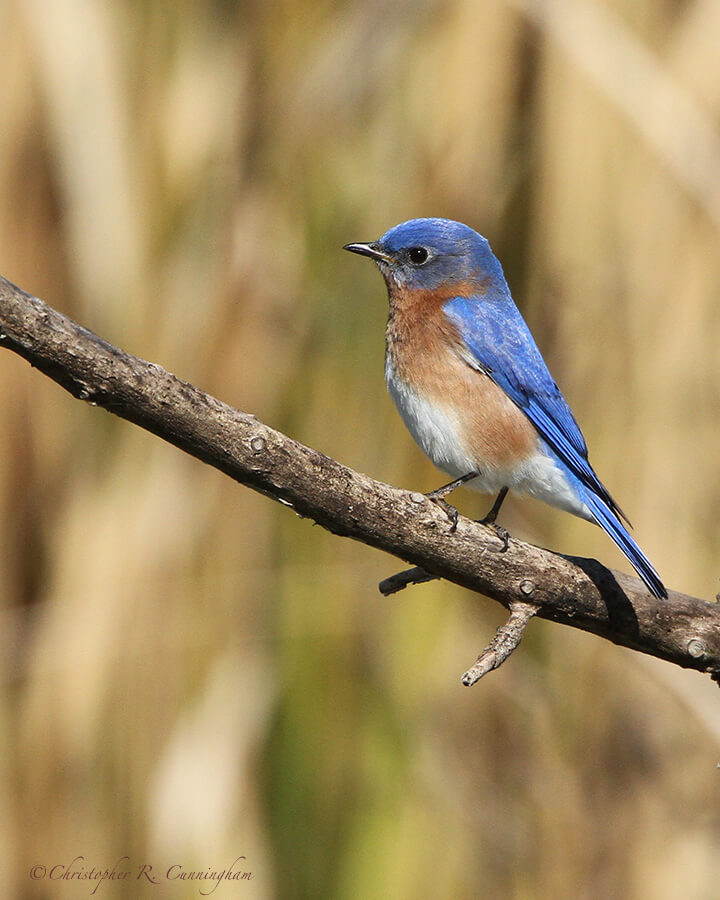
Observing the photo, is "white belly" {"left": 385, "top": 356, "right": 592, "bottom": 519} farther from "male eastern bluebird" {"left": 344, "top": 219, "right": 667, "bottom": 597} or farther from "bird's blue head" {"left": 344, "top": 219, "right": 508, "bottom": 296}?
"bird's blue head" {"left": 344, "top": 219, "right": 508, "bottom": 296}

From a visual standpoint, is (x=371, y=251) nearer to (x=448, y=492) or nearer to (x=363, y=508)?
(x=448, y=492)

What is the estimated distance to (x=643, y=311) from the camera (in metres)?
3.72

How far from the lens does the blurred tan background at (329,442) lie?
11.4 ft

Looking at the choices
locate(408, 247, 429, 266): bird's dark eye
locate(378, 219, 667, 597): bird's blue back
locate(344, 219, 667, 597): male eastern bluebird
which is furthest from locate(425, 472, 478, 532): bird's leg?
locate(408, 247, 429, 266): bird's dark eye

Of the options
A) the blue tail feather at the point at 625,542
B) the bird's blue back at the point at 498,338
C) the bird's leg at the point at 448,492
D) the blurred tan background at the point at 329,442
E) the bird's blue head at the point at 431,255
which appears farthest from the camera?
the blurred tan background at the point at 329,442

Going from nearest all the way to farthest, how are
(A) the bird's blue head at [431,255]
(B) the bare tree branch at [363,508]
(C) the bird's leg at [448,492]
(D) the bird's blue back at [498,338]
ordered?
(B) the bare tree branch at [363,508], (C) the bird's leg at [448,492], (D) the bird's blue back at [498,338], (A) the bird's blue head at [431,255]

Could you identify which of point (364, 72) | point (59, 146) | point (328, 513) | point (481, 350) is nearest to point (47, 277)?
point (59, 146)

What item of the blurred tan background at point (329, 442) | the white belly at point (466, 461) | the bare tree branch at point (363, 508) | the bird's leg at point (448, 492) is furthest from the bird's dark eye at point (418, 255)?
the bare tree branch at point (363, 508)

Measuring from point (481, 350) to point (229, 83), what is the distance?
134cm

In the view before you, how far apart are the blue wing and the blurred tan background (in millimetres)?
517

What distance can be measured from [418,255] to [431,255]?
0.04 meters

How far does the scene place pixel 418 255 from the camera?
3.28 metres

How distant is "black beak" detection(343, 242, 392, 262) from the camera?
10.7 feet

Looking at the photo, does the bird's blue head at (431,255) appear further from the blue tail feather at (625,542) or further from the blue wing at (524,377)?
the blue tail feather at (625,542)
